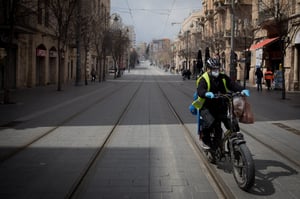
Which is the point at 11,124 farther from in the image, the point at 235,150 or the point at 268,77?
the point at 268,77

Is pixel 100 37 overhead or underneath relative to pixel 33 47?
overhead

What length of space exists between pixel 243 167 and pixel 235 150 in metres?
0.33

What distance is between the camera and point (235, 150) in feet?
18.9

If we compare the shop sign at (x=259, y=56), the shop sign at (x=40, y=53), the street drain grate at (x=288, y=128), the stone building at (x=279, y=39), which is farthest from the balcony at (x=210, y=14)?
the street drain grate at (x=288, y=128)

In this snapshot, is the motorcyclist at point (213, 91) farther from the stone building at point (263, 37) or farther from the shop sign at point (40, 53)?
the shop sign at point (40, 53)

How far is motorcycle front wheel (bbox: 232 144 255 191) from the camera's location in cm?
533

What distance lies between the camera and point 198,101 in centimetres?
646

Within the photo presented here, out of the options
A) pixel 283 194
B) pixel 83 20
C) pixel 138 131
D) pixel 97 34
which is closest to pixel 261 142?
pixel 138 131

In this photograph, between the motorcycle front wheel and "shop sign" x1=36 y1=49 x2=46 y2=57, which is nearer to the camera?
the motorcycle front wheel

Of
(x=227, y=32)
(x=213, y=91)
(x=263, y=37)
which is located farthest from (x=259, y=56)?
(x=213, y=91)

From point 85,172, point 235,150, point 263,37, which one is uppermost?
point 263,37

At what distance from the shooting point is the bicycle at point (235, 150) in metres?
5.38

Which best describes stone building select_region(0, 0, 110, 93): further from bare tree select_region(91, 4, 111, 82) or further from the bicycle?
the bicycle

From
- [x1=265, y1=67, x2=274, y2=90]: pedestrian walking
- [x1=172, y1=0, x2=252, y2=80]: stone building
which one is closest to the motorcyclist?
[x1=265, y1=67, x2=274, y2=90]: pedestrian walking
